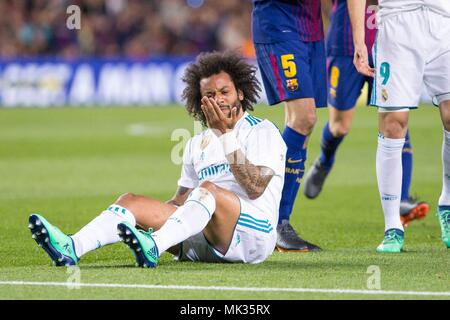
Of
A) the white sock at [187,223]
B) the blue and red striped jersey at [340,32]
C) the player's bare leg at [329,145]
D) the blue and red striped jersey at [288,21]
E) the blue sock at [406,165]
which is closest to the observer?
the white sock at [187,223]

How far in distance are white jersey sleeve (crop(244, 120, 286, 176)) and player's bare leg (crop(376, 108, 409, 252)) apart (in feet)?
3.88

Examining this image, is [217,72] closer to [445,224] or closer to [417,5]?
[417,5]

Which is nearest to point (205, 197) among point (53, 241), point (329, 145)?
point (53, 241)

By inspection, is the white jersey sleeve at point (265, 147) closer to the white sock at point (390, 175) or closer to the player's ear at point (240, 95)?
the player's ear at point (240, 95)

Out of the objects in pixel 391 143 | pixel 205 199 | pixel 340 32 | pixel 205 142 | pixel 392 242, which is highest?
pixel 340 32

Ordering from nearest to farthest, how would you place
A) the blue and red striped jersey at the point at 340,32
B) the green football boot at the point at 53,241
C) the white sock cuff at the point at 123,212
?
the green football boot at the point at 53,241
the white sock cuff at the point at 123,212
the blue and red striped jersey at the point at 340,32

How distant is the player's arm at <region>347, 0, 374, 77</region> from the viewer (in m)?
7.50

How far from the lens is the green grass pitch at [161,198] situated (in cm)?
595

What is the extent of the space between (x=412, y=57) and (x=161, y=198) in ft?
15.4

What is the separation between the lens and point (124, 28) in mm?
29828

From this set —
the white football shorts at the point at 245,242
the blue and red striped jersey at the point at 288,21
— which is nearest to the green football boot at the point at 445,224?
the blue and red striped jersey at the point at 288,21

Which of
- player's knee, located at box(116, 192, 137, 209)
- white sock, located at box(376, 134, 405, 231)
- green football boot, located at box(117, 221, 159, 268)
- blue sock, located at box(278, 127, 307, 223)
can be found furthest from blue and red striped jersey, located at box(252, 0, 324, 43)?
green football boot, located at box(117, 221, 159, 268)
